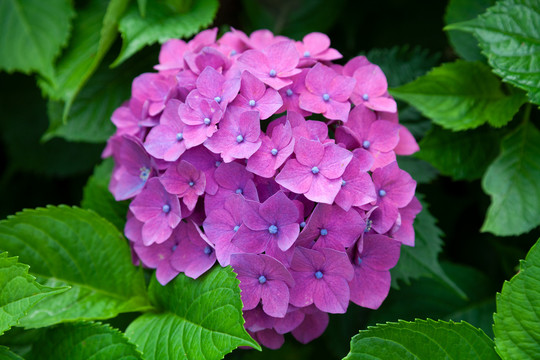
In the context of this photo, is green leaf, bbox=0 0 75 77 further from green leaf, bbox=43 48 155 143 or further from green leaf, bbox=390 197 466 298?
green leaf, bbox=390 197 466 298

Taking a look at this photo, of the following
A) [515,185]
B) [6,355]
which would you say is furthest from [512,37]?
[6,355]

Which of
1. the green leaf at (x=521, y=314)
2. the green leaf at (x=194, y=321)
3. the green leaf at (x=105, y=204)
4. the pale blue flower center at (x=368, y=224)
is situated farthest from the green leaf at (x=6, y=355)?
the green leaf at (x=521, y=314)

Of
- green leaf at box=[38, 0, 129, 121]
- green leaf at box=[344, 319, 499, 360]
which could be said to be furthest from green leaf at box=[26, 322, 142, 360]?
green leaf at box=[38, 0, 129, 121]

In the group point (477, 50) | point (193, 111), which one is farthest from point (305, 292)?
point (477, 50)

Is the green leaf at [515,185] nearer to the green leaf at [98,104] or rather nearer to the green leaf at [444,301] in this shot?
the green leaf at [444,301]

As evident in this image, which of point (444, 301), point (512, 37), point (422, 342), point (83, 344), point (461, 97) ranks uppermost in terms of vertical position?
point (512, 37)

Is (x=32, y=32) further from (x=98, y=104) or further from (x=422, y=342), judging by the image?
(x=422, y=342)
